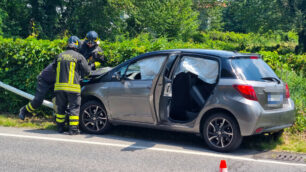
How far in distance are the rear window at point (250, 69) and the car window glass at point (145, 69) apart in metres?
1.38

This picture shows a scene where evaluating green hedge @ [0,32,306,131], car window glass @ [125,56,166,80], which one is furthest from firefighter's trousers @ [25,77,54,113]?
car window glass @ [125,56,166,80]

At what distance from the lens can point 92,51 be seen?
30.8ft

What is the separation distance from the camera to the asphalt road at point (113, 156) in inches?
233

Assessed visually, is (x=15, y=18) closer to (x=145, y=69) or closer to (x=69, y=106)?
(x=69, y=106)

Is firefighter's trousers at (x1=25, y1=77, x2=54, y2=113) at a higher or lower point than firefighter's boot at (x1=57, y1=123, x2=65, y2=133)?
higher

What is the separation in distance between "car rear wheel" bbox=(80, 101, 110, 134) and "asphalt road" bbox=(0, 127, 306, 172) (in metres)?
0.20

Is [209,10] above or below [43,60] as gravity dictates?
above

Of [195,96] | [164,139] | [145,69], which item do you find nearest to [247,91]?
[195,96]

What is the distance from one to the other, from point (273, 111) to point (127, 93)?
8.61 feet

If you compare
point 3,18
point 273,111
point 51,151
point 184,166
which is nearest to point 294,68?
point 273,111

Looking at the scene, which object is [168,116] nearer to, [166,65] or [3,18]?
[166,65]

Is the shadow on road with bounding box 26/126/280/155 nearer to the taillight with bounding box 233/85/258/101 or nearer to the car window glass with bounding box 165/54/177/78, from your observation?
the taillight with bounding box 233/85/258/101

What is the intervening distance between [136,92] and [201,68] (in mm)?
1258

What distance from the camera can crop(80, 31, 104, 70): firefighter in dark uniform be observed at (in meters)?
9.30
